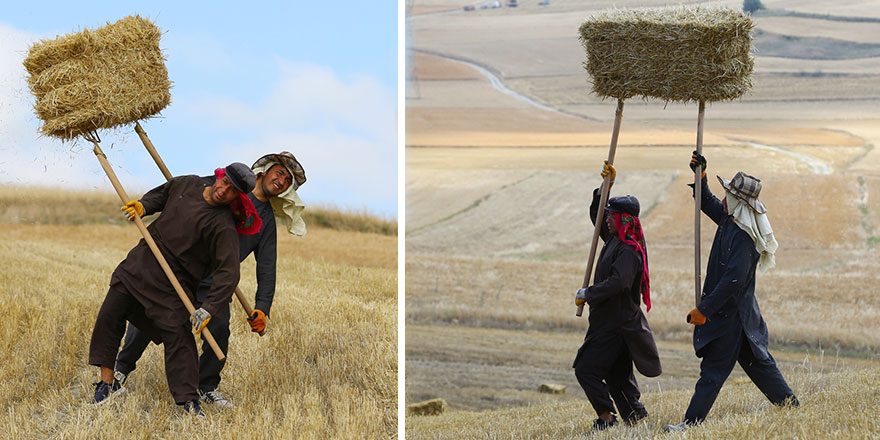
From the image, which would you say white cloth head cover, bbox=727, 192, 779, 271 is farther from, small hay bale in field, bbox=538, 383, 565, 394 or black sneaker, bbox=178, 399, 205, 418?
small hay bale in field, bbox=538, 383, 565, 394

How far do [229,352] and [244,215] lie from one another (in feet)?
5.82

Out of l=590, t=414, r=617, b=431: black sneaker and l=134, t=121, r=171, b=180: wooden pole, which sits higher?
l=134, t=121, r=171, b=180: wooden pole

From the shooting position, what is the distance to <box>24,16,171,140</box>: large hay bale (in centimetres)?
595

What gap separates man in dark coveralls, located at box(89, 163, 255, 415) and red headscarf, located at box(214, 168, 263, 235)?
28mm

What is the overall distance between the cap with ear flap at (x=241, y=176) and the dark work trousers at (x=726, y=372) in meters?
3.13

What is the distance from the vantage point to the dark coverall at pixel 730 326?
6164mm

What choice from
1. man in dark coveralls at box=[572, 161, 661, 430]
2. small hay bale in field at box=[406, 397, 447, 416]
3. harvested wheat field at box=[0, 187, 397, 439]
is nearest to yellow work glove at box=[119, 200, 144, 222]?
harvested wheat field at box=[0, 187, 397, 439]

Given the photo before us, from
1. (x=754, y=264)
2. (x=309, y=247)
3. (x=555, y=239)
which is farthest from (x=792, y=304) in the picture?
(x=754, y=264)

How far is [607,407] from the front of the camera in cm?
659

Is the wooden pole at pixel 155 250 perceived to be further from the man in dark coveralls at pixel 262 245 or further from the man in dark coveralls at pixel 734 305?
the man in dark coveralls at pixel 734 305

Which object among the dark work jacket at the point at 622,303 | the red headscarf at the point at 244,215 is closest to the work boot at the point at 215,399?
the red headscarf at the point at 244,215

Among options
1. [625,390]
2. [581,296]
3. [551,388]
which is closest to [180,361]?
[581,296]

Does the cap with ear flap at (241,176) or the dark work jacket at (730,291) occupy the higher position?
the cap with ear flap at (241,176)

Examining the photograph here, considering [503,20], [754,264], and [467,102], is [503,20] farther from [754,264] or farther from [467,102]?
[754,264]
